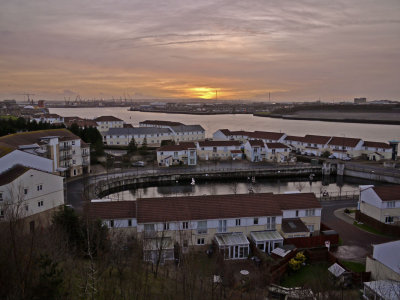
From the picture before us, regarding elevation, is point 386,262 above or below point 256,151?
below

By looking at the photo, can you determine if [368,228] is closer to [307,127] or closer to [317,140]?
[317,140]

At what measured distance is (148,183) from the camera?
2306 cm

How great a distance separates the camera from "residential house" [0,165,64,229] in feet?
39.2

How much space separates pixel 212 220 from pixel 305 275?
3.42 metres

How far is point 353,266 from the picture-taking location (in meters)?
10.1

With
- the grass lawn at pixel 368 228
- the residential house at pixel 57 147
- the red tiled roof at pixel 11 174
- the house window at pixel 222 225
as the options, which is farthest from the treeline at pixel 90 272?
the residential house at pixel 57 147

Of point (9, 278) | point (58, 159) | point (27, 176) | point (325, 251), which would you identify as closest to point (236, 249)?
point (325, 251)

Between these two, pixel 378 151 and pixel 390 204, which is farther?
pixel 378 151

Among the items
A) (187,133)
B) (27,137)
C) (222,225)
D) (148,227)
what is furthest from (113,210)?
(187,133)

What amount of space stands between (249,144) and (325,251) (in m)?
18.5

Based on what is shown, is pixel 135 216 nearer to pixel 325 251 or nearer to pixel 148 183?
pixel 325 251

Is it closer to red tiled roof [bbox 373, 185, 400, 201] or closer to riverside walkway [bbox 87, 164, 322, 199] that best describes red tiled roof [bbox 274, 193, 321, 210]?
red tiled roof [bbox 373, 185, 400, 201]

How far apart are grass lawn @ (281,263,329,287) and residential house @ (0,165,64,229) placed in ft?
29.1

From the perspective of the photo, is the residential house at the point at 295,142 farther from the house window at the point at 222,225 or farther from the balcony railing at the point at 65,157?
the house window at the point at 222,225
